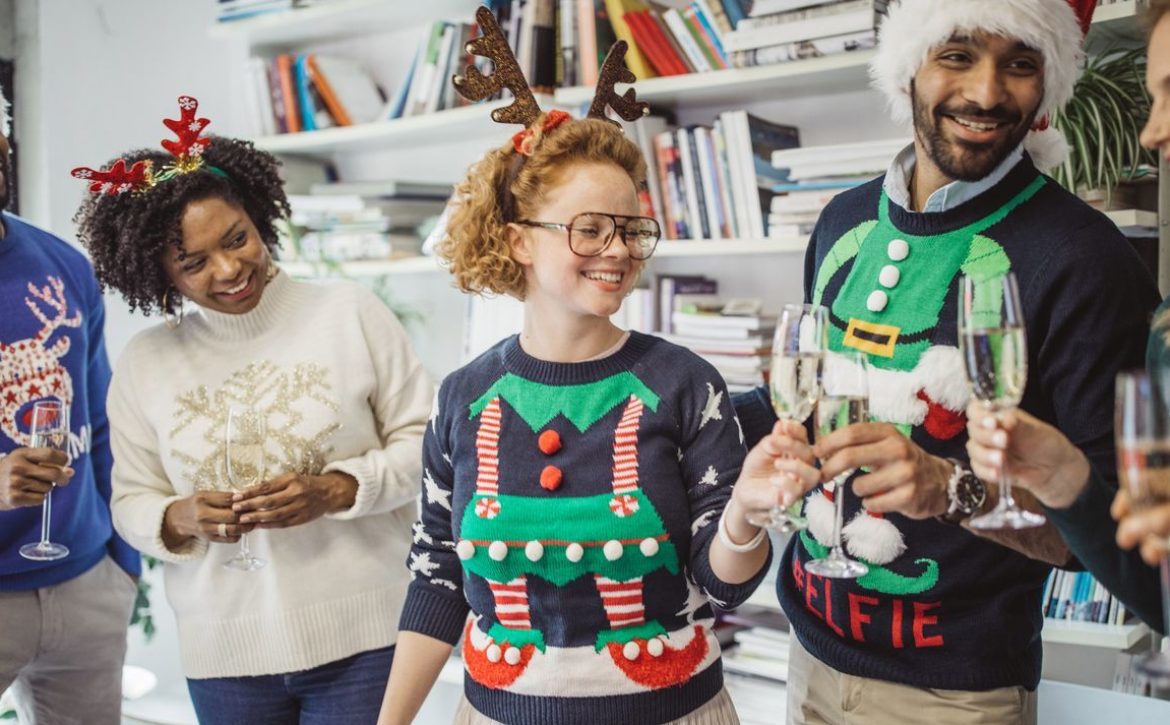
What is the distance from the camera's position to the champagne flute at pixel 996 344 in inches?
40.3

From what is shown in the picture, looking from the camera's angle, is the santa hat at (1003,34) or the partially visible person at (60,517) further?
the partially visible person at (60,517)

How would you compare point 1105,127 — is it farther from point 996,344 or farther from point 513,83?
point 996,344

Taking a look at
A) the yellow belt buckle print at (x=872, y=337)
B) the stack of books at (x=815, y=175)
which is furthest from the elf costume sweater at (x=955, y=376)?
the stack of books at (x=815, y=175)

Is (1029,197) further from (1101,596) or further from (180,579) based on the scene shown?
(180,579)

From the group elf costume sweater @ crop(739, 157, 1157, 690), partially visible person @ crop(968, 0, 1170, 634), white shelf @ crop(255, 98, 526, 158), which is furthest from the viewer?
white shelf @ crop(255, 98, 526, 158)

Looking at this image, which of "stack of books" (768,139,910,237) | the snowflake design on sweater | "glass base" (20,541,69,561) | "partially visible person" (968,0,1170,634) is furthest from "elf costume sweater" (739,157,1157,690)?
"glass base" (20,541,69,561)

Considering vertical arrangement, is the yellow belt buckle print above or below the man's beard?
below

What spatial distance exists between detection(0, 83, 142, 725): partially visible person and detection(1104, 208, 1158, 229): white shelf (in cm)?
197

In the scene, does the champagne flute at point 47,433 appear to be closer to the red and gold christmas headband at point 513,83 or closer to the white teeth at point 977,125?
the red and gold christmas headband at point 513,83

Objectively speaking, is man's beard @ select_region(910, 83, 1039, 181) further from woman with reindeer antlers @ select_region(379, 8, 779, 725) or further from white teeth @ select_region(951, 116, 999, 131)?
woman with reindeer antlers @ select_region(379, 8, 779, 725)

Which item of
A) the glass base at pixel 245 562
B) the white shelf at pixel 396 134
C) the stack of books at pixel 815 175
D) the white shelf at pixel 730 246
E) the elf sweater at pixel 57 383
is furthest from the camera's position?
the white shelf at pixel 396 134

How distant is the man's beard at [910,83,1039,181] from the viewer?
1.44m

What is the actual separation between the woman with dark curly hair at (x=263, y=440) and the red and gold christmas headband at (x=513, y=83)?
1.80 feet

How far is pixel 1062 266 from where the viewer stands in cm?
136
